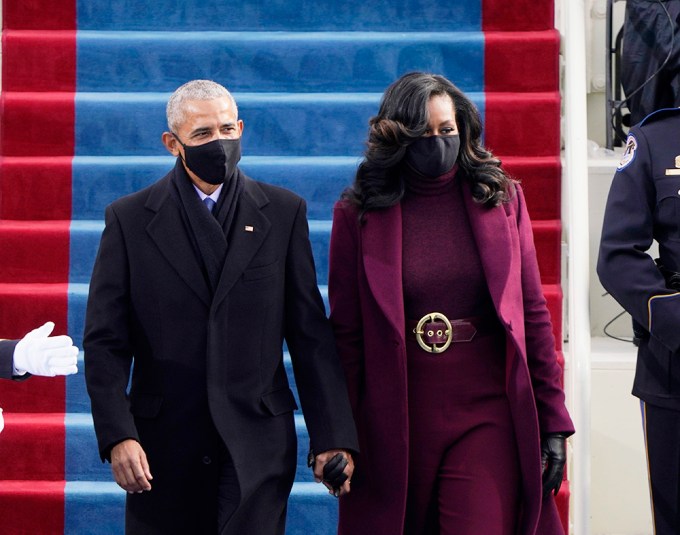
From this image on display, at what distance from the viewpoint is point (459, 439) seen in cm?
321

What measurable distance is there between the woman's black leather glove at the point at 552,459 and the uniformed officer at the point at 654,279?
13.5 inches

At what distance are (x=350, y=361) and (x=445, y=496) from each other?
446 mm

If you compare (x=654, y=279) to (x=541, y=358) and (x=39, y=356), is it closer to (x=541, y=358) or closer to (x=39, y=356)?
(x=541, y=358)

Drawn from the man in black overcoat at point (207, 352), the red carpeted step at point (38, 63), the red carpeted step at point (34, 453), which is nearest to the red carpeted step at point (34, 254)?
the red carpeted step at point (34, 453)

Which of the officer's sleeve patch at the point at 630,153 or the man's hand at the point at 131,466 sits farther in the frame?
the officer's sleeve patch at the point at 630,153

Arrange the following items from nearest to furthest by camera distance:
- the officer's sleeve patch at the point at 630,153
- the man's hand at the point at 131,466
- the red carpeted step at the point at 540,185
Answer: the man's hand at the point at 131,466, the officer's sleeve patch at the point at 630,153, the red carpeted step at the point at 540,185

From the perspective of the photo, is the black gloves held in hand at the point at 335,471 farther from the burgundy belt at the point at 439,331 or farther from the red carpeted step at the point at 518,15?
the red carpeted step at the point at 518,15

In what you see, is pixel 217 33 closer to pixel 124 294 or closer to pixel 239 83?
pixel 239 83

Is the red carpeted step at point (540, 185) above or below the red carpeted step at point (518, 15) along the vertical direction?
below

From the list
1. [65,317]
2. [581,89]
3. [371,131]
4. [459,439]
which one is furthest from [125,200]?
[581,89]

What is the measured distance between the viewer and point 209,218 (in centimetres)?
332

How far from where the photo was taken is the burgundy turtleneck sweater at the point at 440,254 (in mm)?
3260

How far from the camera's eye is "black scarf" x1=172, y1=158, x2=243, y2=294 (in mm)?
3301

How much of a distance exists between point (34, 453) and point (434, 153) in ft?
7.09
